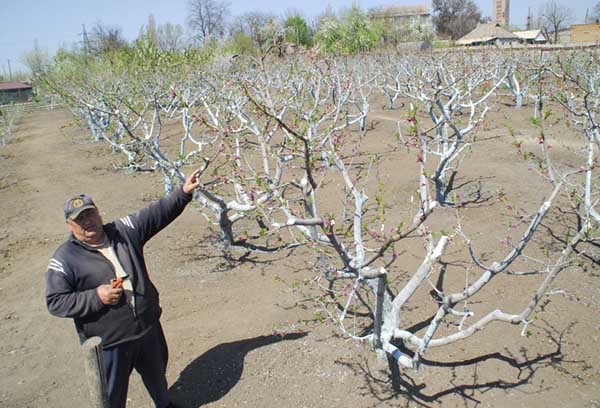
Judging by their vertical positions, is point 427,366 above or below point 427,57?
below

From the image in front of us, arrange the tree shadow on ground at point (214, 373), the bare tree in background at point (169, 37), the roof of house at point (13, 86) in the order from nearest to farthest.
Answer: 1. the tree shadow on ground at point (214, 373)
2. the bare tree in background at point (169, 37)
3. the roof of house at point (13, 86)

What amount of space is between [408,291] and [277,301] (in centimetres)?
175

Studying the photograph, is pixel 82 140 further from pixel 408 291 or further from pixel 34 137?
pixel 408 291

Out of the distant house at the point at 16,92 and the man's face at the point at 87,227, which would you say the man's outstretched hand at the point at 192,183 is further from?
the distant house at the point at 16,92

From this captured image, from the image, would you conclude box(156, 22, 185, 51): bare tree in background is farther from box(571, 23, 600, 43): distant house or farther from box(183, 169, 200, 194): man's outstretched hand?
box(571, 23, 600, 43): distant house

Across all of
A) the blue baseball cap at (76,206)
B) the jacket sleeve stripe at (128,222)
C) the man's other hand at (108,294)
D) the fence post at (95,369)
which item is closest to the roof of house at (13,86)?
the jacket sleeve stripe at (128,222)

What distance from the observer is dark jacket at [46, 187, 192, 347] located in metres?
2.49

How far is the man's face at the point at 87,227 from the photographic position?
2.54m

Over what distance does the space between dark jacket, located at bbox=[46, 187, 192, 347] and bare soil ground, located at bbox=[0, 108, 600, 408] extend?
1.01 metres

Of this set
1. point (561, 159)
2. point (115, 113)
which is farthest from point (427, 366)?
point (561, 159)

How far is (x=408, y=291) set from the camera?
3164 mm

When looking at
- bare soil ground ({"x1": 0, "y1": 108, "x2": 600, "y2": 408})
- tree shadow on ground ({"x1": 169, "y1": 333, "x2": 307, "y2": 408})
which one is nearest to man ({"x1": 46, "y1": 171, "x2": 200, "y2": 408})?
tree shadow on ground ({"x1": 169, "y1": 333, "x2": 307, "y2": 408})

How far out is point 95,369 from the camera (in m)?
2.17

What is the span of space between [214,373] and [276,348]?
537 mm
